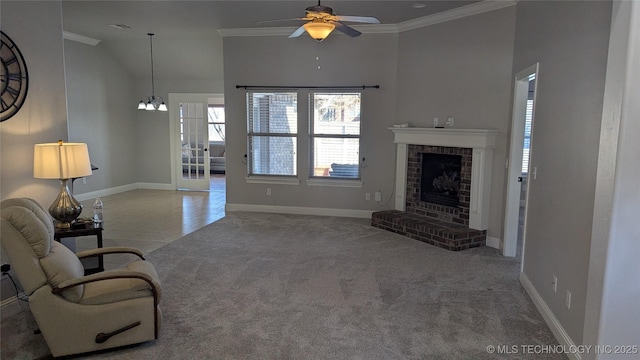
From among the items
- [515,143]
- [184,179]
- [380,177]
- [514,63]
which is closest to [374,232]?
[380,177]

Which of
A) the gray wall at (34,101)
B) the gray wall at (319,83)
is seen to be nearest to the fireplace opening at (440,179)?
the gray wall at (319,83)

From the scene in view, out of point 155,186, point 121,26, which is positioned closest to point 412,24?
point 121,26

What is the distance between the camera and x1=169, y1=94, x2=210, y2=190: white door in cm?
941

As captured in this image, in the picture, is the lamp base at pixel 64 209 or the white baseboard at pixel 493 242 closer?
the lamp base at pixel 64 209

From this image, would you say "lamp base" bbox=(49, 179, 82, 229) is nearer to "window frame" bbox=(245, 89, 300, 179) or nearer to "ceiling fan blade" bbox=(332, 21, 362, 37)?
"ceiling fan blade" bbox=(332, 21, 362, 37)

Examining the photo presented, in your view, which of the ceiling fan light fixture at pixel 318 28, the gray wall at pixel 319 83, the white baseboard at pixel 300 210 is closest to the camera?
the ceiling fan light fixture at pixel 318 28

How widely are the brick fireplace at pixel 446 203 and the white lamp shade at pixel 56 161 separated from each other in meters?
3.95

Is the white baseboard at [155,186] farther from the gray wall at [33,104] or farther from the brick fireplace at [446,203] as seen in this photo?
the gray wall at [33,104]

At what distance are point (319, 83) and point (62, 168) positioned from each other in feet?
13.7

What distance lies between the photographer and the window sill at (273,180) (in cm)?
716

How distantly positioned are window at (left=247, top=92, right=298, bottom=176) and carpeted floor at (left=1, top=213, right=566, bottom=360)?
6.34ft

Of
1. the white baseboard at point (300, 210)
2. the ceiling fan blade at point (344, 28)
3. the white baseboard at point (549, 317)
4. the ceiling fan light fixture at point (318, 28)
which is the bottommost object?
the white baseboard at point (549, 317)

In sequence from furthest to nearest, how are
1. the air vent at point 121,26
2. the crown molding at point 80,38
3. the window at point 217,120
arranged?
1. the window at point 217,120
2. the crown molding at point 80,38
3. the air vent at point 121,26

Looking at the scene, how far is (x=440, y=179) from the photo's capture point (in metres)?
6.05
